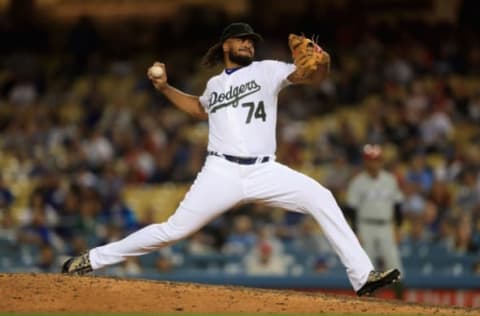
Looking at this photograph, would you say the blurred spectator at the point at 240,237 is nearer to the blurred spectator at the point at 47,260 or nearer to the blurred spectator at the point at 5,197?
the blurred spectator at the point at 47,260

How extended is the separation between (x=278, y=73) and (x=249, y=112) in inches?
12.0

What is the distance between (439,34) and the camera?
18453 mm

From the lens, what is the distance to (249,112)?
26.9 ft

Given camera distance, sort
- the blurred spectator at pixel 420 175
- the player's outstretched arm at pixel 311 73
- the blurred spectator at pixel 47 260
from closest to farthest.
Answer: the player's outstretched arm at pixel 311 73
the blurred spectator at pixel 47 260
the blurred spectator at pixel 420 175

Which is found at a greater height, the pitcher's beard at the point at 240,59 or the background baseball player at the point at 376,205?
the pitcher's beard at the point at 240,59

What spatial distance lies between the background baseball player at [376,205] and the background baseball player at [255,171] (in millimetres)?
4602

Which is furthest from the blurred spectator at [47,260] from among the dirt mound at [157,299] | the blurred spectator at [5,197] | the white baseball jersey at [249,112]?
the white baseball jersey at [249,112]

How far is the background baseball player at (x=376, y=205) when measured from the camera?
504 inches

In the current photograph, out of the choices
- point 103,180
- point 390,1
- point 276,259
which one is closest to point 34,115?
point 103,180

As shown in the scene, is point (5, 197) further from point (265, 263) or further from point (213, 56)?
point (213, 56)

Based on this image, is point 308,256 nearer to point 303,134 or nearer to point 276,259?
point 276,259

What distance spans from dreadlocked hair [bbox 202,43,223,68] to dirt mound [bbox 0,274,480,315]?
1.48 meters

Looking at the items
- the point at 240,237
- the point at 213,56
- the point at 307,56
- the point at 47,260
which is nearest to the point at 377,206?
the point at 240,237

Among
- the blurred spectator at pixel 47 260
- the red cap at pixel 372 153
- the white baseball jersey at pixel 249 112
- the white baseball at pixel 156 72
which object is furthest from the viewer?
the blurred spectator at pixel 47 260
